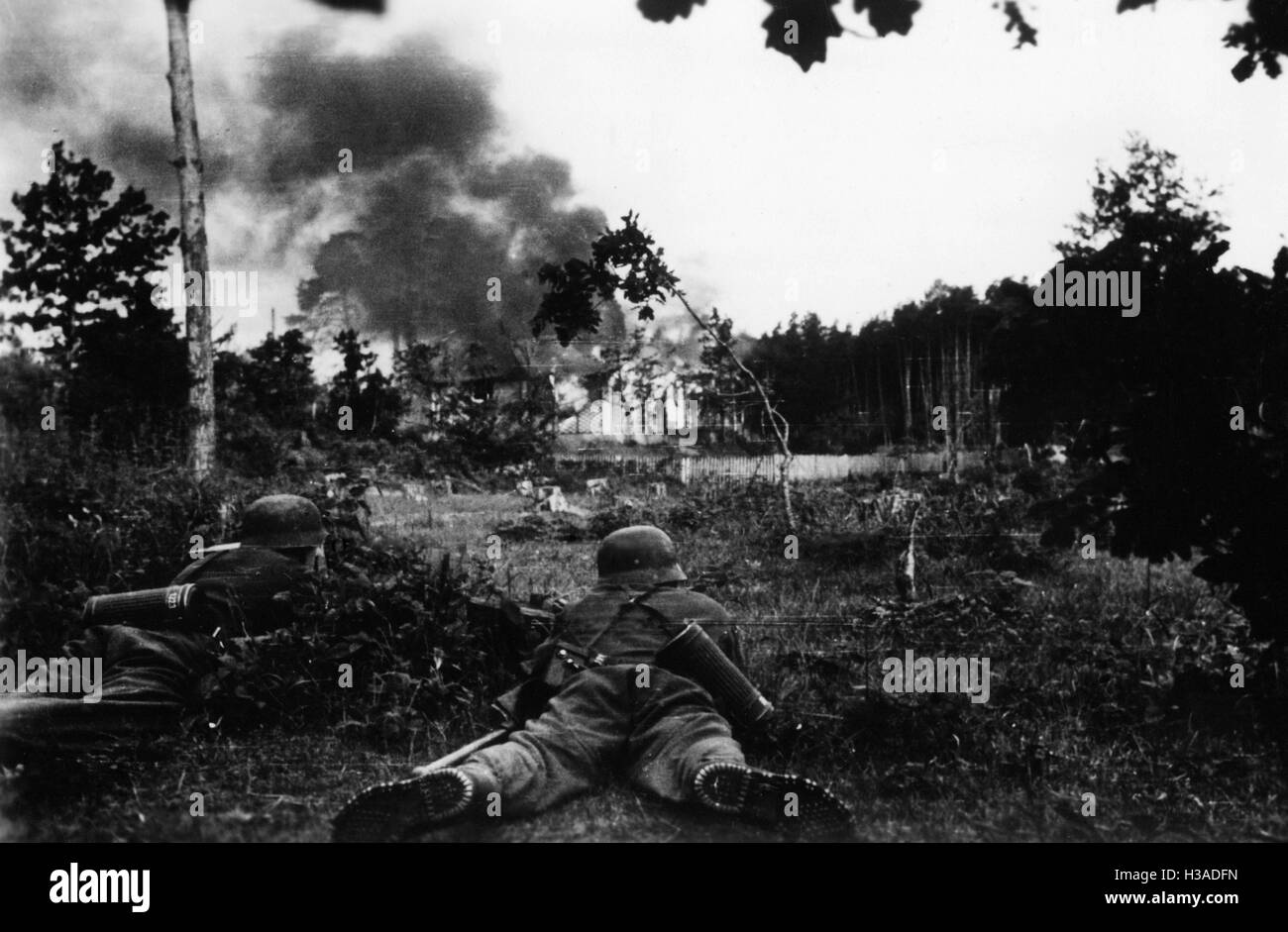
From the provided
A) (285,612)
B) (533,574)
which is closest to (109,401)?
(285,612)

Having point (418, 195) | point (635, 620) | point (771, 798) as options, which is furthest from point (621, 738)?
point (418, 195)

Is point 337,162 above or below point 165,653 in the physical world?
above

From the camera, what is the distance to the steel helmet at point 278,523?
14.8 feet

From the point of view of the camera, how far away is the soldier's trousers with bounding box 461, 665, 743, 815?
10.5 ft

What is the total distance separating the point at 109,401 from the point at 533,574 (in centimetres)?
230

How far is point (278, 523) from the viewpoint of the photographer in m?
4.51

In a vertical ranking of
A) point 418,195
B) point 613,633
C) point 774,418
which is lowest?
point 613,633

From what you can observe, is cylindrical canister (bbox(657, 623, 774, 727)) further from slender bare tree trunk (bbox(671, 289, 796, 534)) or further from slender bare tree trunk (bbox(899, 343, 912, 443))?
slender bare tree trunk (bbox(899, 343, 912, 443))

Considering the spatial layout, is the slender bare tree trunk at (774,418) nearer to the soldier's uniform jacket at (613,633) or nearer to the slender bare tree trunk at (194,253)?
the soldier's uniform jacket at (613,633)

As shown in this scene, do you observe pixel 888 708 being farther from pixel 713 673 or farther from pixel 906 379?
pixel 906 379

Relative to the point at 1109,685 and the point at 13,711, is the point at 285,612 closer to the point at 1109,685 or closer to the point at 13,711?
the point at 13,711

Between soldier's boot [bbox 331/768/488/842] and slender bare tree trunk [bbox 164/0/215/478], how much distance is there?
241cm

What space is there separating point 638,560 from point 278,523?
1834mm

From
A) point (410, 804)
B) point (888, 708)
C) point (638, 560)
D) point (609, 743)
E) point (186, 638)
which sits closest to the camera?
point (410, 804)
